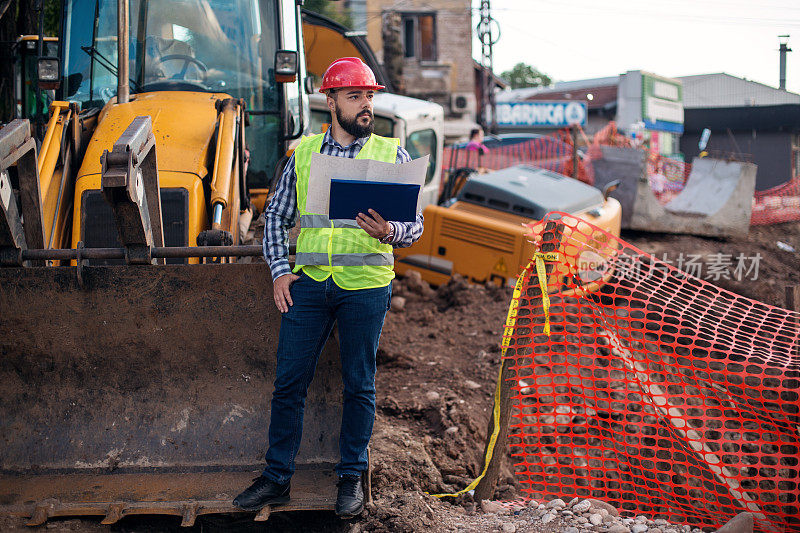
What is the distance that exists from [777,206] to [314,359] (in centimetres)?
1620

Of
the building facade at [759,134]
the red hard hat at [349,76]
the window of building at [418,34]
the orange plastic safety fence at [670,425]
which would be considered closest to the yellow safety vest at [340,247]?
A: the red hard hat at [349,76]

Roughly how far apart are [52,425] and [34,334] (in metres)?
0.48

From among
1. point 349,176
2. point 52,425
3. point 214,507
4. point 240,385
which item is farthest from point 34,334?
point 349,176

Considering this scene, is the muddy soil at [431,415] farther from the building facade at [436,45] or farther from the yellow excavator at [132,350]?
the building facade at [436,45]

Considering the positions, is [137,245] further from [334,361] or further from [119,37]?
[119,37]

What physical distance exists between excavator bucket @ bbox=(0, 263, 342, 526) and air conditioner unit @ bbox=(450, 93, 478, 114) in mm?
26520

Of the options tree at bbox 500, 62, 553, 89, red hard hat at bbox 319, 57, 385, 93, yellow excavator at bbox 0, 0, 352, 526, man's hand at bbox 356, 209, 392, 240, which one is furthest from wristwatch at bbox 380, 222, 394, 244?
tree at bbox 500, 62, 553, 89

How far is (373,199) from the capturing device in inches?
125

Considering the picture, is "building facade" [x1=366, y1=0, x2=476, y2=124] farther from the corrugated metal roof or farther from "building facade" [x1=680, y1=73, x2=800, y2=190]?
the corrugated metal roof

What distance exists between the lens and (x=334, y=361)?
4004mm

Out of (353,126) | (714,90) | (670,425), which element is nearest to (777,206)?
(670,425)

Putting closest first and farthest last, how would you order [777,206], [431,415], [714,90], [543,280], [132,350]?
[132,350] → [543,280] → [431,415] → [777,206] → [714,90]

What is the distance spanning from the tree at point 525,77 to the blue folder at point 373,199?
75118 millimetres

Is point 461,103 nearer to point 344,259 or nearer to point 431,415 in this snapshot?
point 431,415
